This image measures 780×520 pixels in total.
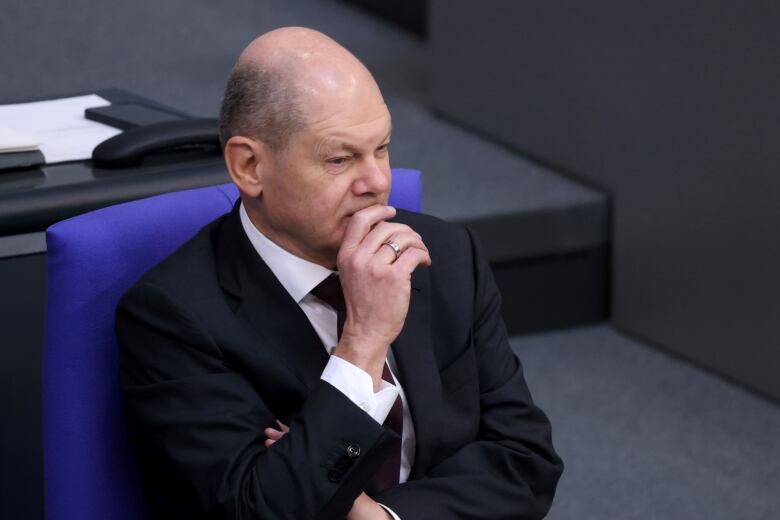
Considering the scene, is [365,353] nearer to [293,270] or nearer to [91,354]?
[293,270]

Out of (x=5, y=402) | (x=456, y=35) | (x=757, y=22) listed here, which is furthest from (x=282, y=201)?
(x=456, y=35)

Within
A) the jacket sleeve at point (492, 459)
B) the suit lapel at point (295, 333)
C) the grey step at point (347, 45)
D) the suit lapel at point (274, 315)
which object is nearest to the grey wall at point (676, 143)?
the grey step at point (347, 45)

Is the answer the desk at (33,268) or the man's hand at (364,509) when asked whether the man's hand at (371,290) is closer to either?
the man's hand at (364,509)

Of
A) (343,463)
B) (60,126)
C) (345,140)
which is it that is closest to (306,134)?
(345,140)

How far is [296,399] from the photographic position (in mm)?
1547

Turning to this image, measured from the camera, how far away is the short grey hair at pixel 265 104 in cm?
149

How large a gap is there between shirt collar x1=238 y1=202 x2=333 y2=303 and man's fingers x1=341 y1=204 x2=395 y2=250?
3.1 inches

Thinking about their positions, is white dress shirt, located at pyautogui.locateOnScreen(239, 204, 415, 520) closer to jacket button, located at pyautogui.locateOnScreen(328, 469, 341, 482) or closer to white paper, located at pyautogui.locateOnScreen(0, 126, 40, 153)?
Result: jacket button, located at pyautogui.locateOnScreen(328, 469, 341, 482)

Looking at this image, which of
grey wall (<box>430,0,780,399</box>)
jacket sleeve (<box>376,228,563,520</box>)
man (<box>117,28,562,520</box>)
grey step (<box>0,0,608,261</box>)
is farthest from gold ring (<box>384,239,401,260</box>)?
grey step (<box>0,0,608,261</box>)

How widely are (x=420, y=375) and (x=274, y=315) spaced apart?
193mm

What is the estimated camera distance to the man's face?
1490 millimetres

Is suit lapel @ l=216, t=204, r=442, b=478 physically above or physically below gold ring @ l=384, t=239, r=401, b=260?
below

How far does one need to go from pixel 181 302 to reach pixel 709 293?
74.5 inches

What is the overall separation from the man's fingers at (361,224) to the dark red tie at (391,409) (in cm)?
9
